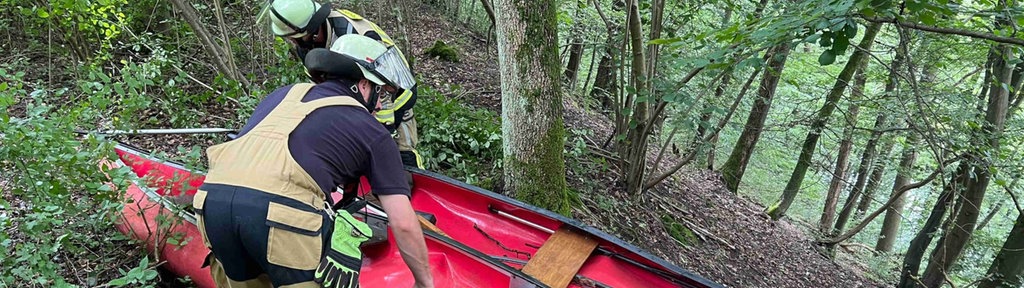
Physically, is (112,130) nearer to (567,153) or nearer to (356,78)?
(356,78)

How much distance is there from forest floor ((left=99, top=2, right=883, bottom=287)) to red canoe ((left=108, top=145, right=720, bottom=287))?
4.21 ft

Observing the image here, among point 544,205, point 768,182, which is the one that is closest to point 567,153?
point 544,205

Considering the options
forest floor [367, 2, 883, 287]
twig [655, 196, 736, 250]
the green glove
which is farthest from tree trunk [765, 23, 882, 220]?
the green glove

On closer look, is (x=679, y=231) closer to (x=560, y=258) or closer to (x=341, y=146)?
(x=560, y=258)

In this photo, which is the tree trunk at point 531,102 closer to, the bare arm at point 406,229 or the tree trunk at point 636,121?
the tree trunk at point 636,121

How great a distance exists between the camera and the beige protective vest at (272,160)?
1.71 meters

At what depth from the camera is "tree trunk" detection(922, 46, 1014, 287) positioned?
5.14 m

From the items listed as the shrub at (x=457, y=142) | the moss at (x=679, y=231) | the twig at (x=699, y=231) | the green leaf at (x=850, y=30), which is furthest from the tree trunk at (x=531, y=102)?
the twig at (x=699, y=231)

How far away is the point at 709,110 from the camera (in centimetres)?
381

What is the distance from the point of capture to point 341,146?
1.84 metres

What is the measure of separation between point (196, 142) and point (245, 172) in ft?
11.6

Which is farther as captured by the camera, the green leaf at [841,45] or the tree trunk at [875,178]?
the tree trunk at [875,178]

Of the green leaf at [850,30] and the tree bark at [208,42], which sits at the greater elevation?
the green leaf at [850,30]

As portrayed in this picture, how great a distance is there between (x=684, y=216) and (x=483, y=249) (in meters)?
3.61
